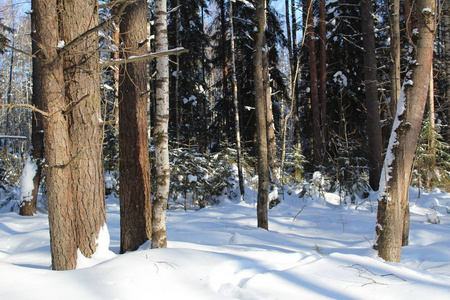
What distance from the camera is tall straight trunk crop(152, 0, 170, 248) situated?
159 inches

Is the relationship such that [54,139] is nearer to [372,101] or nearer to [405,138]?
[405,138]

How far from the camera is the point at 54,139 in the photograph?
3064 mm

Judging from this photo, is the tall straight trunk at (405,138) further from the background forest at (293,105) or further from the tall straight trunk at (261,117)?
the tall straight trunk at (261,117)

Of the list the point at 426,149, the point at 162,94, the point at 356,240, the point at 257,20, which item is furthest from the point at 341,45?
the point at 162,94

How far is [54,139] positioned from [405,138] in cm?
403

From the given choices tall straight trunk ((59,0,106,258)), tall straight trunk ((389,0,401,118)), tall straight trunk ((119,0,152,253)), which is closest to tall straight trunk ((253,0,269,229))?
tall straight trunk ((389,0,401,118))

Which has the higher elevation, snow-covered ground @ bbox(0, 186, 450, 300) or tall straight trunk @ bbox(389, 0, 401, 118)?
tall straight trunk @ bbox(389, 0, 401, 118)

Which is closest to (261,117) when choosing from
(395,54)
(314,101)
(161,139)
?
(395,54)

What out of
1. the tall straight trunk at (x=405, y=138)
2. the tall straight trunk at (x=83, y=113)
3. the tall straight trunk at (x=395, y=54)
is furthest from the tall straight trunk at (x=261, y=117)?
the tall straight trunk at (x=83, y=113)

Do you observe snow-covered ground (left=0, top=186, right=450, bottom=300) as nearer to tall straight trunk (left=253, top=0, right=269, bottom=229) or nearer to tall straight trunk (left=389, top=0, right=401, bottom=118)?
tall straight trunk (left=253, top=0, right=269, bottom=229)

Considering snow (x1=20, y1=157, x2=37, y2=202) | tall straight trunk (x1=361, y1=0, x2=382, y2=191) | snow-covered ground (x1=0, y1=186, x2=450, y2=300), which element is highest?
tall straight trunk (x1=361, y1=0, x2=382, y2=191)

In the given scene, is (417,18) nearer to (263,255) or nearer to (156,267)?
(263,255)

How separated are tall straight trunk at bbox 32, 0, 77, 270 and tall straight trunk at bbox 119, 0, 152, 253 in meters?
1.25

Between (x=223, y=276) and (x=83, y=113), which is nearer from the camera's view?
(x=223, y=276)
